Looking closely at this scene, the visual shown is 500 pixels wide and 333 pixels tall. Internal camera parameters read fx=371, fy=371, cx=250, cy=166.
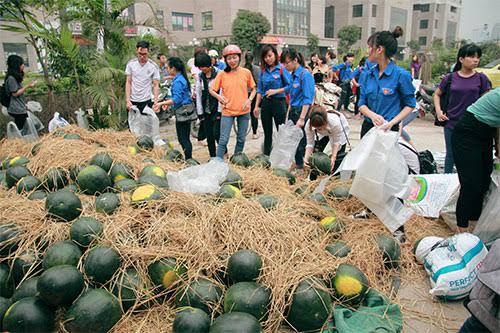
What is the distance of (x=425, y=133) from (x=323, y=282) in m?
7.90

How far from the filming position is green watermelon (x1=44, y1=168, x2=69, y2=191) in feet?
11.5

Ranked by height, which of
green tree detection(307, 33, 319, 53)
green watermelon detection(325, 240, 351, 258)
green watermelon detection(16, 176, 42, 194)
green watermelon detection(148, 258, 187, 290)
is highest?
green tree detection(307, 33, 319, 53)

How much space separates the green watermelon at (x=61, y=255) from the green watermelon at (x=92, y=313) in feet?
0.94

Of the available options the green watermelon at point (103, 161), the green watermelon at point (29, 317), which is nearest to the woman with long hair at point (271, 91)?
the green watermelon at point (103, 161)

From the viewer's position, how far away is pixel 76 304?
6.95 ft

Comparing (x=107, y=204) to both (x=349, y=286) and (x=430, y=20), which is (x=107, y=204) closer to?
(x=349, y=286)

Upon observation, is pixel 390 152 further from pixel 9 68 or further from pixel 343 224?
pixel 9 68

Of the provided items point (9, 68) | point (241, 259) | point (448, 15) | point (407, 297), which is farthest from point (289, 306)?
point (448, 15)

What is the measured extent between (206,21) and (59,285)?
55.4 m

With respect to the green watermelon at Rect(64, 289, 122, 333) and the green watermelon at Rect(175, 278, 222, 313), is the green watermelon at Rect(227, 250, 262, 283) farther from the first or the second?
the green watermelon at Rect(64, 289, 122, 333)

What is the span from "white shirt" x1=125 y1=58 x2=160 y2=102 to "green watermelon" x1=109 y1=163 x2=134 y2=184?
8.94ft

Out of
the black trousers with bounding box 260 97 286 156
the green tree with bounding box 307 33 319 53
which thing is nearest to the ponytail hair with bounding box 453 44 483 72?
the black trousers with bounding box 260 97 286 156

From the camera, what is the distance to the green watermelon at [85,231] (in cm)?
253

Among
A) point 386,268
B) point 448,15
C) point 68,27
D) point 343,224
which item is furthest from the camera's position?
point 448,15
